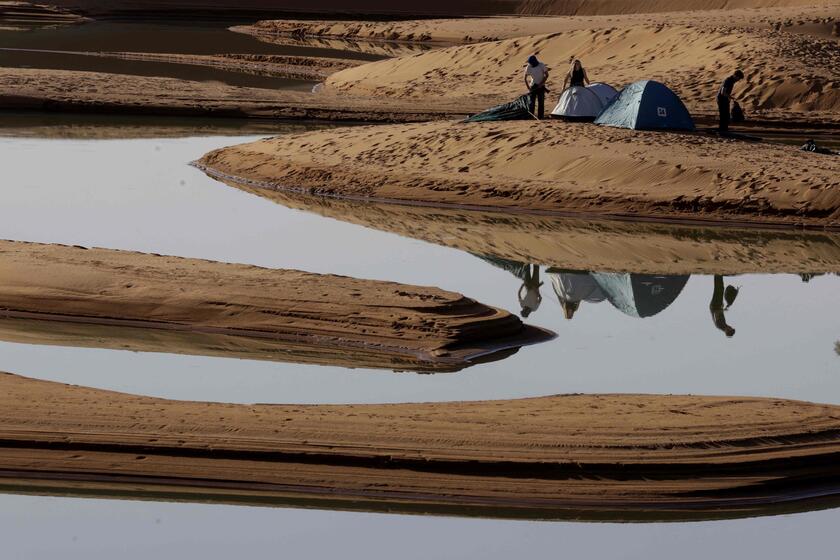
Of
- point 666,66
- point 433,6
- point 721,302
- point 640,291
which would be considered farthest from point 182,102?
point 433,6

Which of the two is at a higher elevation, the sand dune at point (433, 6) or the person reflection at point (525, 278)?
the sand dune at point (433, 6)

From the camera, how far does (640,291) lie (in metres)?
16.4

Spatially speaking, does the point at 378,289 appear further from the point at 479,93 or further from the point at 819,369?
the point at 479,93

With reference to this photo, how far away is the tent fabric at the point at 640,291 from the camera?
15484 millimetres

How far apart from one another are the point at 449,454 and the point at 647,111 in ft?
50.8

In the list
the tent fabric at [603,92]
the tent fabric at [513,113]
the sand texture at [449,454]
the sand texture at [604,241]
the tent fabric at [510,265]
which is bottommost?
the sand texture at [604,241]

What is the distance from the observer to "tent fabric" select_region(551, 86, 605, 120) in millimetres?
25703

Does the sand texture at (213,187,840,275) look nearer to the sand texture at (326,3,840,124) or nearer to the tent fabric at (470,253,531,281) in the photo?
the tent fabric at (470,253,531,281)

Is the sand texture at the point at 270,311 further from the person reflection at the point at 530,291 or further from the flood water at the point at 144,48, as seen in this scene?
the flood water at the point at 144,48

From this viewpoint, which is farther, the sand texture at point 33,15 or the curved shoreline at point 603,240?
the sand texture at point 33,15

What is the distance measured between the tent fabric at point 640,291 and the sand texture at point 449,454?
4686 mm

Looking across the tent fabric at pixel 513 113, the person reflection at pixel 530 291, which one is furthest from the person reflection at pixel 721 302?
the tent fabric at pixel 513 113

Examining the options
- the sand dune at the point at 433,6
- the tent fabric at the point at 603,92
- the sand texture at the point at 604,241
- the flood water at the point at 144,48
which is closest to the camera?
the sand texture at the point at 604,241

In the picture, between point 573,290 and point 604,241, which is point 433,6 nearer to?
point 604,241
